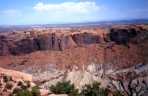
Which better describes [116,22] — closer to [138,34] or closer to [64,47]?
[138,34]

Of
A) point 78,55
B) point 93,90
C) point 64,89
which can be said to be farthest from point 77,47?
point 64,89

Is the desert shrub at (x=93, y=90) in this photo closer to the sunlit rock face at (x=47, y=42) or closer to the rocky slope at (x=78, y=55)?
the rocky slope at (x=78, y=55)

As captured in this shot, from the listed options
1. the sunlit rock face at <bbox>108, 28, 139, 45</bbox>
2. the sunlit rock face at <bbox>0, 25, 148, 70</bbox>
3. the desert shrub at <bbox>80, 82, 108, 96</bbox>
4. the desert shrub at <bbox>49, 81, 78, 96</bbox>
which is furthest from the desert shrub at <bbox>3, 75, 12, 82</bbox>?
the sunlit rock face at <bbox>108, 28, 139, 45</bbox>

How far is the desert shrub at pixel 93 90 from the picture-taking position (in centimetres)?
693

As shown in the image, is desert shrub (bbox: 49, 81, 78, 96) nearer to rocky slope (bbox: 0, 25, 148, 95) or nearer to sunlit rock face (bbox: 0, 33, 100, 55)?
rocky slope (bbox: 0, 25, 148, 95)

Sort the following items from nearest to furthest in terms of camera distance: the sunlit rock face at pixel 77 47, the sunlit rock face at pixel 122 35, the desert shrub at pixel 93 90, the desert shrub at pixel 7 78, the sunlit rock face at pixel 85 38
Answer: the desert shrub at pixel 7 78 → the desert shrub at pixel 93 90 → the sunlit rock face at pixel 77 47 → the sunlit rock face at pixel 122 35 → the sunlit rock face at pixel 85 38

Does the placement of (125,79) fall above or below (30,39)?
below

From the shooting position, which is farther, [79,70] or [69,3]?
[79,70]

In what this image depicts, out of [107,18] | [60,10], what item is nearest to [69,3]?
[60,10]

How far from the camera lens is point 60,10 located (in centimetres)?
728

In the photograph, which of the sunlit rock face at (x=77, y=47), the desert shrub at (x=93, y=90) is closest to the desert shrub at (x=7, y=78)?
the sunlit rock face at (x=77, y=47)

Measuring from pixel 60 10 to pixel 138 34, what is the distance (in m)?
2.37

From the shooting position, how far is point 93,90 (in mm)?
6973

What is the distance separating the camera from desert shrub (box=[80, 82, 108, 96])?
273 inches
